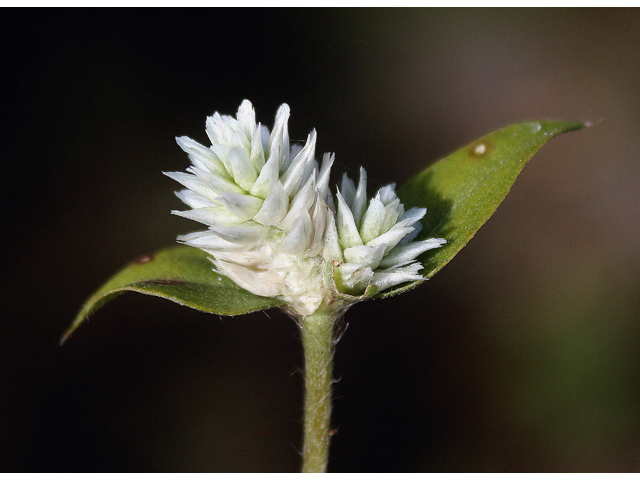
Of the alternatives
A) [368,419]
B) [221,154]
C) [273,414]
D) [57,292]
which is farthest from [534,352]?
[57,292]

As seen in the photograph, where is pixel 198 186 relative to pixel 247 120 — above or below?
below

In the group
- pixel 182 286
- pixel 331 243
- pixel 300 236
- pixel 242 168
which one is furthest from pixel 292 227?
pixel 182 286

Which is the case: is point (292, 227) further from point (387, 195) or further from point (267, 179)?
point (387, 195)

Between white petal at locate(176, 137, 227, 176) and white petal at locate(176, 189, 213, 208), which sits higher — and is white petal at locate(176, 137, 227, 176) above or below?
above

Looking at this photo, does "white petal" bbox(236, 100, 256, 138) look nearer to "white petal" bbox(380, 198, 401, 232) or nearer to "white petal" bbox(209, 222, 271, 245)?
"white petal" bbox(209, 222, 271, 245)

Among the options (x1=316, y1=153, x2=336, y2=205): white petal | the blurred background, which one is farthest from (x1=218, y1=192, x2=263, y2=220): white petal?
the blurred background

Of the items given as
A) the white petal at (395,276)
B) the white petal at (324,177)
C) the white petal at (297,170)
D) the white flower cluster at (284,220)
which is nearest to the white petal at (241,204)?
the white flower cluster at (284,220)

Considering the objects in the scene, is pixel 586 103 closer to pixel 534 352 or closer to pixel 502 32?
pixel 502 32

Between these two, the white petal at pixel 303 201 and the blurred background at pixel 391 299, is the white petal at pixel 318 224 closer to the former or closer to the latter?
the white petal at pixel 303 201
